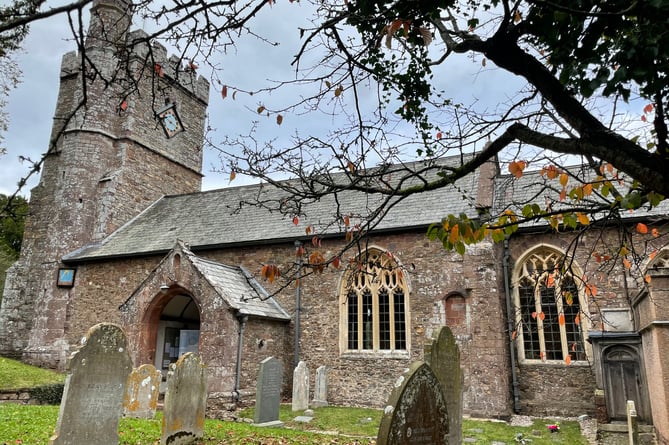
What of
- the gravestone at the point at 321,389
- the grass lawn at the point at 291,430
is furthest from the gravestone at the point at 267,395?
the gravestone at the point at 321,389

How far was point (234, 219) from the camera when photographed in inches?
719

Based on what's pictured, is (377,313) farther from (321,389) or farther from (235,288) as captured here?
(235,288)

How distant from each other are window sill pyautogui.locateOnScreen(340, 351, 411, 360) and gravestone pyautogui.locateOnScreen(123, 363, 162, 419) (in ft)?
17.7

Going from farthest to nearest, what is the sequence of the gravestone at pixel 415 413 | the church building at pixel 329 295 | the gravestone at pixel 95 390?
the church building at pixel 329 295, the gravestone at pixel 95 390, the gravestone at pixel 415 413

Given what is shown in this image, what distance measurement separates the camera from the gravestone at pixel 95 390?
6797 millimetres

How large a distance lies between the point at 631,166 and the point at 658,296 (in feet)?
18.9

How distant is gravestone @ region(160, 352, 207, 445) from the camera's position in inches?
314

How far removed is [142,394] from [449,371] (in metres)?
7.33

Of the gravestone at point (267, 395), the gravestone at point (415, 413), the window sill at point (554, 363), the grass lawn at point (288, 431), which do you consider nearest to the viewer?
the gravestone at point (415, 413)

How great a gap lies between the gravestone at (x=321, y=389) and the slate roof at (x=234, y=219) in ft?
13.2

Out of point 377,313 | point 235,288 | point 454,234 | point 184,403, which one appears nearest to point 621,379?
point 377,313

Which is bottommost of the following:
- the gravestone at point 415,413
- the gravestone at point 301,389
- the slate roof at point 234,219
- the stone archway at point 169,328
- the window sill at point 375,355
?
the gravestone at point 301,389

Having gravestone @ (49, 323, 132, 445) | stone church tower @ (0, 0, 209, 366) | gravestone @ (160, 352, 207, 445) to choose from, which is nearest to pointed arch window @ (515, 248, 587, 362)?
gravestone @ (160, 352, 207, 445)

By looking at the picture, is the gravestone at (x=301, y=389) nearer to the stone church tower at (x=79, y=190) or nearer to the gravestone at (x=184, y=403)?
the gravestone at (x=184, y=403)
